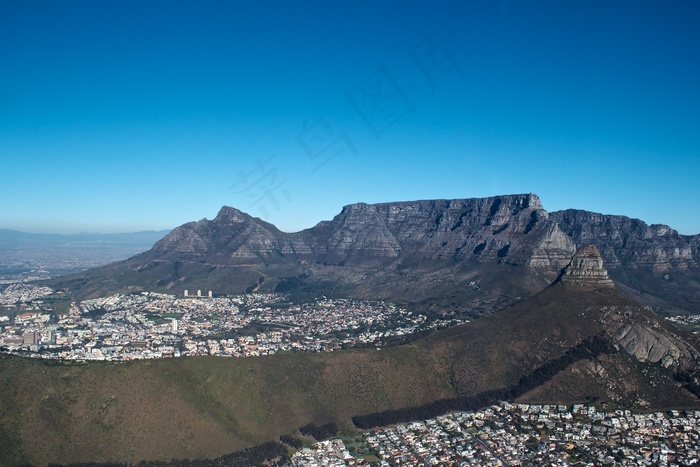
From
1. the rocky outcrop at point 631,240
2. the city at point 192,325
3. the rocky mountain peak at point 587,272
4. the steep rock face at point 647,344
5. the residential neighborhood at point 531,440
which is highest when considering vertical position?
the rocky outcrop at point 631,240

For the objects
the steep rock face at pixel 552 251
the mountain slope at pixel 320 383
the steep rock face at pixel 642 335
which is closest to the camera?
the mountain slope at pixel 320 383

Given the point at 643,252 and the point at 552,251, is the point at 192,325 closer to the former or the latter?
the point at 552,251

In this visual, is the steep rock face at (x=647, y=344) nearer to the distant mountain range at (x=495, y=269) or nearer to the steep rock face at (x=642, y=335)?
the steep rock face at (x=642, y=335)

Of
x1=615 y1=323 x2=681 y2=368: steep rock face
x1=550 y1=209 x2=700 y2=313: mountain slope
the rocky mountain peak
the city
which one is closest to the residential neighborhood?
x1=615 y1=323 x2=681 y2=368: steep rock face

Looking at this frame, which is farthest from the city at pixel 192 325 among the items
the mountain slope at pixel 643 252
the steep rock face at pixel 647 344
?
the mountain slope at pixel 643 252

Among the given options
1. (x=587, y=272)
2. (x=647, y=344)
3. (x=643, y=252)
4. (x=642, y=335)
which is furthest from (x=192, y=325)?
(x=643, y=252)

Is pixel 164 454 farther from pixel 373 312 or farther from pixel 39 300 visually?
pixel 39 300

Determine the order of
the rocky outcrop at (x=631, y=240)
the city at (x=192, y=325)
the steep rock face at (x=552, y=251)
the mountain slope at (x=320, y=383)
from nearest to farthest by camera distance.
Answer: the mountain slope at (x=320, y=383) < the city at (x=192, y=325) < the steep rock face at (x=552, y=251) < the rocky outcrop at (x=631, y=240)

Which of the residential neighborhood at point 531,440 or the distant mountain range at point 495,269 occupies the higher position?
the distant mountain range at point 495,269

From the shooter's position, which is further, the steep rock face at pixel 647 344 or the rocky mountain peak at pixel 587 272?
the rocky mountain peak at pixel 587 272
